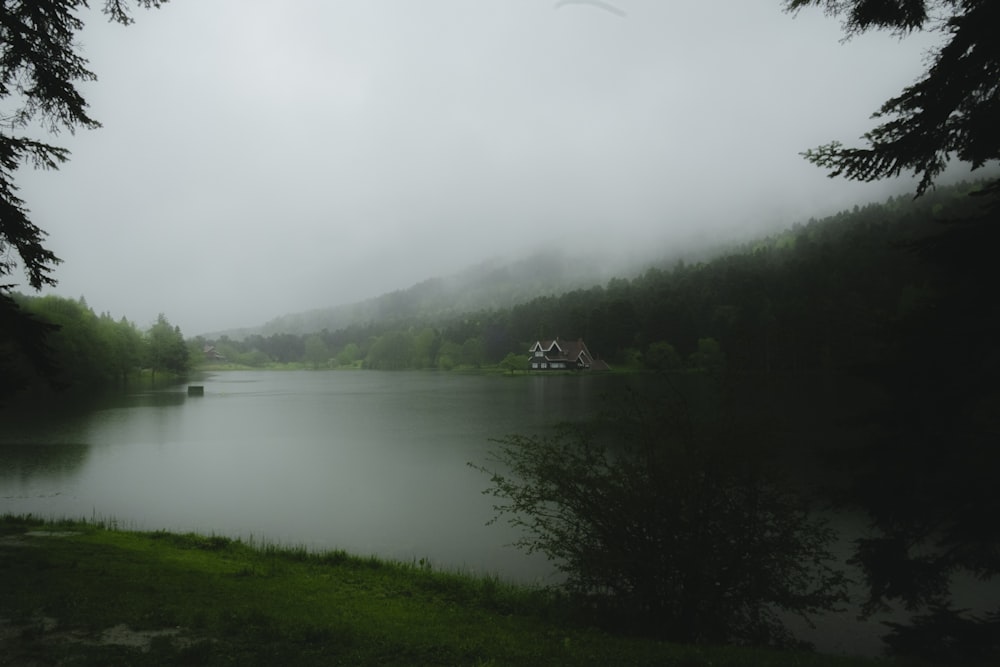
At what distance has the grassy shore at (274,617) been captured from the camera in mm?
5402

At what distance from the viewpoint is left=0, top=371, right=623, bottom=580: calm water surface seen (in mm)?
14977

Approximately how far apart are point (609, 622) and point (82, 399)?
71429 mm

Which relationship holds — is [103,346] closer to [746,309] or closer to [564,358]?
[564,358]

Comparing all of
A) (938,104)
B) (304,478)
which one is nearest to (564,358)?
(304,478)

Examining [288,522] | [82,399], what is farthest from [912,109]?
[82,399]

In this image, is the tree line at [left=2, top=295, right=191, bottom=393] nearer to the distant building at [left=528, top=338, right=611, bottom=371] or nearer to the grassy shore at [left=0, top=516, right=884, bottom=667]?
the grassy shore at [left=0, top=516, right=884, bottom=667]

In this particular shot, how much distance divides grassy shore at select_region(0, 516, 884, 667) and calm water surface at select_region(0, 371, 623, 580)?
120 inches

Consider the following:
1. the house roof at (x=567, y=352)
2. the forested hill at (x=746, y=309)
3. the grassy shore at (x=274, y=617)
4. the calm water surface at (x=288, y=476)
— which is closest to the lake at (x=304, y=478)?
the calm water surface at (x=288, y=476)

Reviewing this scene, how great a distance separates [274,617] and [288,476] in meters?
17.9

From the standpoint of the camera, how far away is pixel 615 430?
859 cm

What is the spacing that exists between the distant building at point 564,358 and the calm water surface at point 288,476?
78.0 metres

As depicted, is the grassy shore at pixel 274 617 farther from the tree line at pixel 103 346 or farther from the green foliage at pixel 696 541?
the tree line at pixel 103 346

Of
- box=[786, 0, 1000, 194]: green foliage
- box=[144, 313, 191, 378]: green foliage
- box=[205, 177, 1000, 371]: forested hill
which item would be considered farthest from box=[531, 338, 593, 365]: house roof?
box=[786, 0, 1000, 194]: green foliage

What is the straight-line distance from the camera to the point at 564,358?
123m
